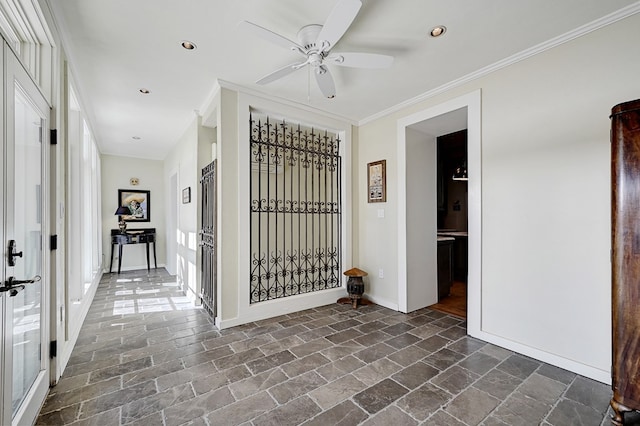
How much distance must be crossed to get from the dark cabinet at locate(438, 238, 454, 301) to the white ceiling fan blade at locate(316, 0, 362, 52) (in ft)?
10.1

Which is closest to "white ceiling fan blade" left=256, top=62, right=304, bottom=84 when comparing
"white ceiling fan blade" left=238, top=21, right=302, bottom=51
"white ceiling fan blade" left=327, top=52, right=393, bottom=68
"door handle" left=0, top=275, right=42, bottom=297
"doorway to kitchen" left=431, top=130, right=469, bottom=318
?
"white ceiling fan blade" left=238, top=21, right=302, bottom=51

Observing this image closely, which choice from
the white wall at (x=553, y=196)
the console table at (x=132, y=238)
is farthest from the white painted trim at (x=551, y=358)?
the console table at (x=132, y=238)

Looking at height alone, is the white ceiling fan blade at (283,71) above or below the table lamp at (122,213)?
above

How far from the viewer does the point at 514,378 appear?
2.06 meters

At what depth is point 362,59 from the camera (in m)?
2.11

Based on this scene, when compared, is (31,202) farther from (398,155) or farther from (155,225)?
(155,225)

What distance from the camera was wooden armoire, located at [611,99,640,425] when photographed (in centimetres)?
150

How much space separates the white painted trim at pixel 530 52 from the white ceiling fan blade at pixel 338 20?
5.30 feet

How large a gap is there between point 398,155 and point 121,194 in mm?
5978

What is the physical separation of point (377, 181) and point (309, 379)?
2.53m

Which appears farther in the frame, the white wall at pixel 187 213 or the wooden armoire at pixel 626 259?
the white wall at pixel 187 213

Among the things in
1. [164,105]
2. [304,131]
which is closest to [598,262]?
[304,131]

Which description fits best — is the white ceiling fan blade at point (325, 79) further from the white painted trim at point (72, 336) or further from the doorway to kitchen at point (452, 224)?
the white painted trim at point (72, 336)

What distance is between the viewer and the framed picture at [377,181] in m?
3.70
